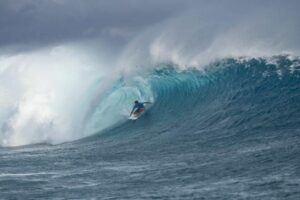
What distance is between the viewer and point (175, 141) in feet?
91.8

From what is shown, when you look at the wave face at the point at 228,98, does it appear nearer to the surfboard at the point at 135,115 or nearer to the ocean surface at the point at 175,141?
the ocean surface at the point at 175,141

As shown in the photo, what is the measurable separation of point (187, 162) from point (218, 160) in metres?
1.13

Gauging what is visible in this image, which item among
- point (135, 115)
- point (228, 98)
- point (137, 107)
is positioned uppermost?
point (137, 107)

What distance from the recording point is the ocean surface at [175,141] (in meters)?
20.2

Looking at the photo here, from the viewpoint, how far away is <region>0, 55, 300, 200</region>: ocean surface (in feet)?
66.2

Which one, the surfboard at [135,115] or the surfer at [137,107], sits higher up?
the surfer at [137,107]

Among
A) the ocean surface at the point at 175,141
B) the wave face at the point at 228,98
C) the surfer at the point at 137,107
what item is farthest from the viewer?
the surfer at the point at 137,107

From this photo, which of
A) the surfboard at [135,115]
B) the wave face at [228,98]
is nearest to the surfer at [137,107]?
the surfboard at [135,115]

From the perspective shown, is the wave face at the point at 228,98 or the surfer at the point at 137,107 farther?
the surfer at the point at 137,107

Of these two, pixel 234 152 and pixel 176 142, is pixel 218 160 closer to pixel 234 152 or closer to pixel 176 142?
pixel 234 152

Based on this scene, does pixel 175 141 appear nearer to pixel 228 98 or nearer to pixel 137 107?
pixel 228 98

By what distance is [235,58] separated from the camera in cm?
3788

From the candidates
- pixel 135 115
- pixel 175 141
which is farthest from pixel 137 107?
pixel 175 141

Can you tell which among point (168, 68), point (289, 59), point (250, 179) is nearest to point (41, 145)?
point (168, 68)
